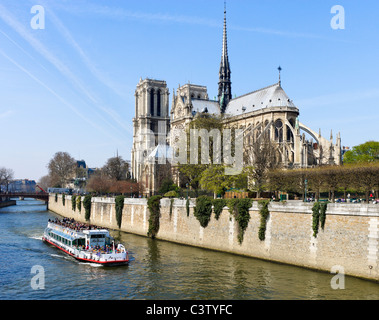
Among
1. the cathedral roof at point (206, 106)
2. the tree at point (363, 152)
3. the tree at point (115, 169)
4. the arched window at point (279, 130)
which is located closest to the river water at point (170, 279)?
the arched window at point (279, 130)

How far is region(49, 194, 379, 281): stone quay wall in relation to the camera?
25.2m

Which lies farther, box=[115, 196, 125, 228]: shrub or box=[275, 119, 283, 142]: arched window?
box=[275, 119, 283, 142]: arched window

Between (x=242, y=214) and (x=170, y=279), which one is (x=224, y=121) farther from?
(x=170, y=279)

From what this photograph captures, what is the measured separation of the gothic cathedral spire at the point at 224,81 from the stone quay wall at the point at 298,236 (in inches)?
2101

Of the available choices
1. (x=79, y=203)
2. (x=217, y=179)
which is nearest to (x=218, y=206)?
(x=217, y=179)

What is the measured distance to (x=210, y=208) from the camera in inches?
1485

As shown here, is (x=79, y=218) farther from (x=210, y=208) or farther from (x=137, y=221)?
(x=210, y=208)

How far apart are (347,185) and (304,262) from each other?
9958mm

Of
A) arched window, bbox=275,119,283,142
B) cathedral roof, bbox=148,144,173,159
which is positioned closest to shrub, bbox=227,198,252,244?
arched window, bbox=275,119,283,142

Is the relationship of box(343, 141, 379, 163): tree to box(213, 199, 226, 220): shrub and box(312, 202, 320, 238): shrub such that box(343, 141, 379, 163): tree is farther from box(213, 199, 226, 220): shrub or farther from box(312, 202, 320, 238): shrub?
box(312, 202, 320, 238): shrub

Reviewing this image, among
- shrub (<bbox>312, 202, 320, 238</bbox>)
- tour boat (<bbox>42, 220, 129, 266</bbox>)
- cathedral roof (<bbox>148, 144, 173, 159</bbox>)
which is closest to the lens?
shrub (<bbox>312, 202, 320, 238</bbox>)

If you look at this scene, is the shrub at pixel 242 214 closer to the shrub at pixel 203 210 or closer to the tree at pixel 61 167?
the shrub at pixel 203 210
